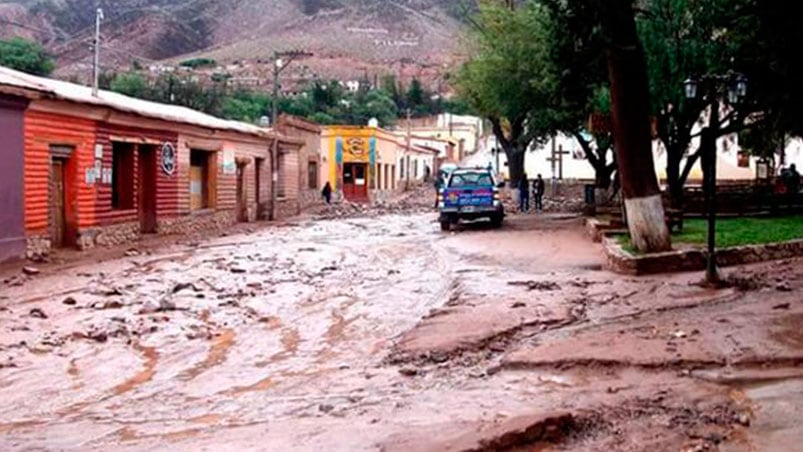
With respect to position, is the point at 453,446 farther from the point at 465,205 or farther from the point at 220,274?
the point at 465,205

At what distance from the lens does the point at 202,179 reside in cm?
3572

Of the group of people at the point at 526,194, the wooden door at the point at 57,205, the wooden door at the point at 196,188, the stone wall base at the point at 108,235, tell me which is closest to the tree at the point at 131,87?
the group of people at the point at 526,194

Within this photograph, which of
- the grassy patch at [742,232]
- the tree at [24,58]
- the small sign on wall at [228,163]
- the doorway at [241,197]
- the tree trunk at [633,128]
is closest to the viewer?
the tree trunk at [633,128]

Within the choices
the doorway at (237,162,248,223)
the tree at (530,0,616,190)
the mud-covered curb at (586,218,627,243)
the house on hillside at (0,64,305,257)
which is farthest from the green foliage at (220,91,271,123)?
the mud-covered curb at (586,218,627,243)

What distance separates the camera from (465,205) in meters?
33.9

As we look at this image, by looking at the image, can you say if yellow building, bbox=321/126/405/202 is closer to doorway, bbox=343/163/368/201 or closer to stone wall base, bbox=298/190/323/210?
doorway, bbox=343/163/368/201

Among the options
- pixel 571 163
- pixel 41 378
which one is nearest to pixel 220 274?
pixel 41 378

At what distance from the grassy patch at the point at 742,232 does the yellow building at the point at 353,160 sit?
3622 centimetres

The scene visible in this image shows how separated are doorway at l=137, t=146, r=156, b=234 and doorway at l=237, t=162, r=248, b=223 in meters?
9.10

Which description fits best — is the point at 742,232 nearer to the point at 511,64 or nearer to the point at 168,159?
the point at 511,64

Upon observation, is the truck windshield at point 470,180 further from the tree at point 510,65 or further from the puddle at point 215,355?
the puddle at point 215,355

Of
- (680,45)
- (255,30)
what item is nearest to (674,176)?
(680,45)

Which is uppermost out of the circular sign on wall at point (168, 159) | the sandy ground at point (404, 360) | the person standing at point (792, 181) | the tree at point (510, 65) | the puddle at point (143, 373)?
the tree at point (510, 65)

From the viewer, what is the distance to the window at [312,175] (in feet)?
175
